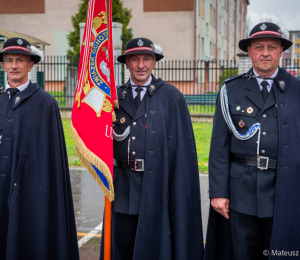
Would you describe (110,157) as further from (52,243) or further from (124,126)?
(52,243)

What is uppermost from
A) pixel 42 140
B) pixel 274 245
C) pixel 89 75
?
pixel 89 75

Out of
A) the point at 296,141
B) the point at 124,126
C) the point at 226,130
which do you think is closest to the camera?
the point at 296,141

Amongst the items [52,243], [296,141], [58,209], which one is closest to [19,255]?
[52,243]

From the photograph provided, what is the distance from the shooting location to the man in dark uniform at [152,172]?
343cm

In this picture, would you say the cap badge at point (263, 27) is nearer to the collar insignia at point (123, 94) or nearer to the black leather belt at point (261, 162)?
the black leather belt at point (261, 162)

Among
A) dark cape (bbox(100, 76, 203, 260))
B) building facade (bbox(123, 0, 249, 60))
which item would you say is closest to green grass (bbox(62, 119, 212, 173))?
dark cape (bbox(100, 76, 203, 260))

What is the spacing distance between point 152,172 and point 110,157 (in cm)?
39

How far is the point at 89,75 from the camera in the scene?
3494 mm

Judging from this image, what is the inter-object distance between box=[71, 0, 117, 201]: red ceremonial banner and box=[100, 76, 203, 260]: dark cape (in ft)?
1.13

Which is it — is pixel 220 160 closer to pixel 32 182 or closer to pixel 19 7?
pixel 32 182

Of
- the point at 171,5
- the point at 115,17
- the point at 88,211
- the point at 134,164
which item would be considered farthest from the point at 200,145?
the point at 171,5

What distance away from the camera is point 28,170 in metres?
3.60

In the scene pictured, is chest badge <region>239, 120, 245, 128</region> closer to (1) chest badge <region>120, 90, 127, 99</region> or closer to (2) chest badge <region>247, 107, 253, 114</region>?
(2) chest badge <region>247, 107, 253, 114</region>

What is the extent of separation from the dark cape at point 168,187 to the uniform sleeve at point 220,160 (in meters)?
0.32
